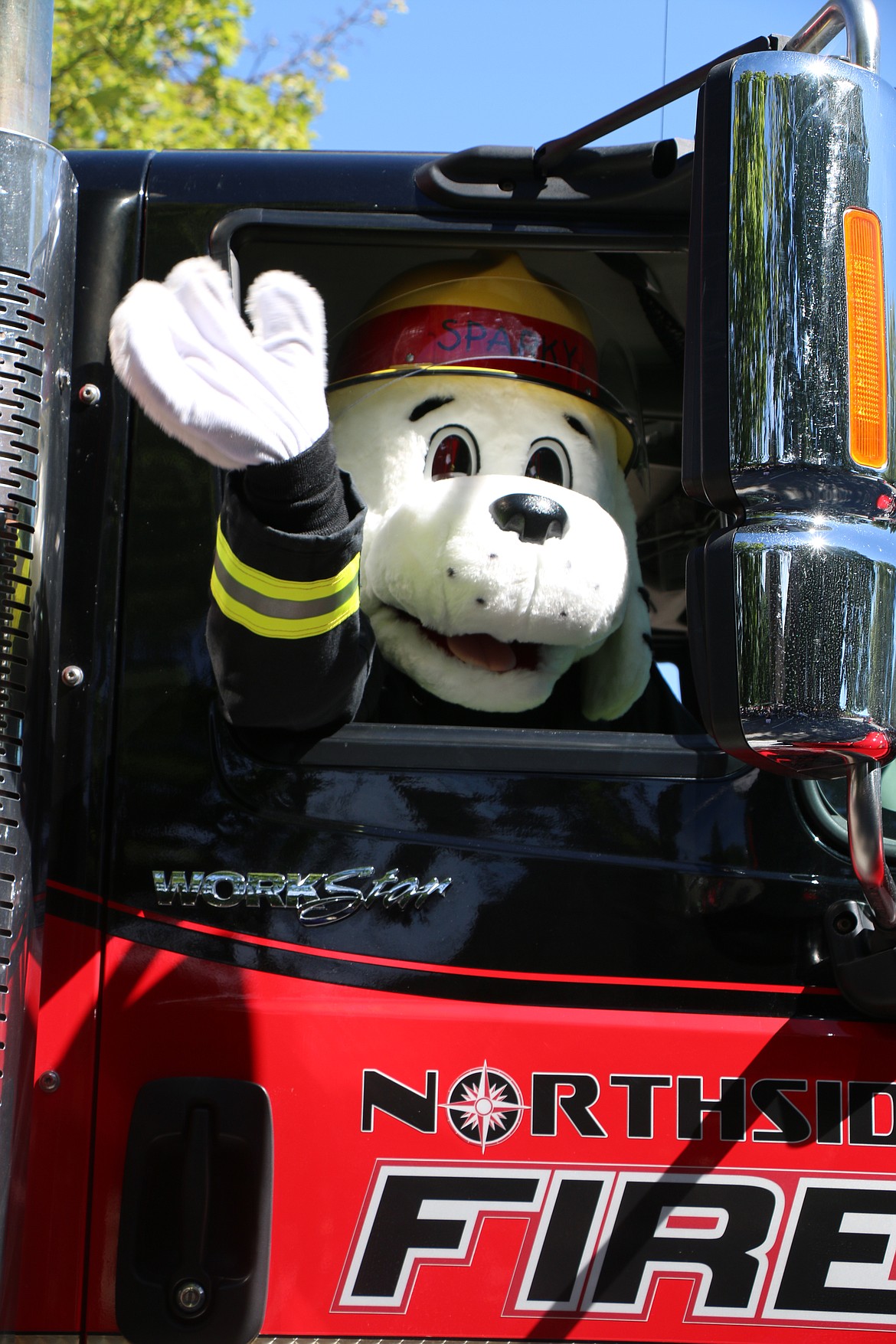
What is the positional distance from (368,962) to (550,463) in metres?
0.71

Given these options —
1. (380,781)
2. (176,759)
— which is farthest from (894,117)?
(176,759)

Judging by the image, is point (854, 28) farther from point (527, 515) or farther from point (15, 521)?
point (15, 521)

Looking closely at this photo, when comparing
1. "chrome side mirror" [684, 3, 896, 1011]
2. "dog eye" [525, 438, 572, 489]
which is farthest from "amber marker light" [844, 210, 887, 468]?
"dog eye" [525, 438, 572, 489]

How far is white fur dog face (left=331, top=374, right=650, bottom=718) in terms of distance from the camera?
1549 millimetres

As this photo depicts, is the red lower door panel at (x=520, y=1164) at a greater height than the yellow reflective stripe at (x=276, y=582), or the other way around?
the yellow reflective stripe at (x=276, y=582)

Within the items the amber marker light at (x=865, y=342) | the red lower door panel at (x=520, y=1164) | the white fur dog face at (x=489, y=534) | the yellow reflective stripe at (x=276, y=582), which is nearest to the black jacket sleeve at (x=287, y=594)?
the yellow reflective stripe at (x=276, y=582)

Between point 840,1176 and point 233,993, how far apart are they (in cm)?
69

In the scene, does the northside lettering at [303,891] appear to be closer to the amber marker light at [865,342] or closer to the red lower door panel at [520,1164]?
the red lower door panel at [520,1164]

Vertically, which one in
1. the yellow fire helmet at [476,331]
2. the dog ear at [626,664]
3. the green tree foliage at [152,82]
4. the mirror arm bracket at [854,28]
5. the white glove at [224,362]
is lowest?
the dog ear at [626,664]

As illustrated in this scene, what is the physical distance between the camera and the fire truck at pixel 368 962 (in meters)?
1.30

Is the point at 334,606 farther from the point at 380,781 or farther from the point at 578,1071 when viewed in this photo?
the point at 578,1071

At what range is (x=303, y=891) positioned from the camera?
1.40 m

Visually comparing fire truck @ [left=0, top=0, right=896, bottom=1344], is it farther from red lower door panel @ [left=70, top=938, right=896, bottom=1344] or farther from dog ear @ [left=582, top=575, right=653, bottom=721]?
dog ear @ [left=582, top=575, right=653, bottom=721]

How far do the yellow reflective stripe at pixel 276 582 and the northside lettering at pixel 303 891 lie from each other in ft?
1.01
